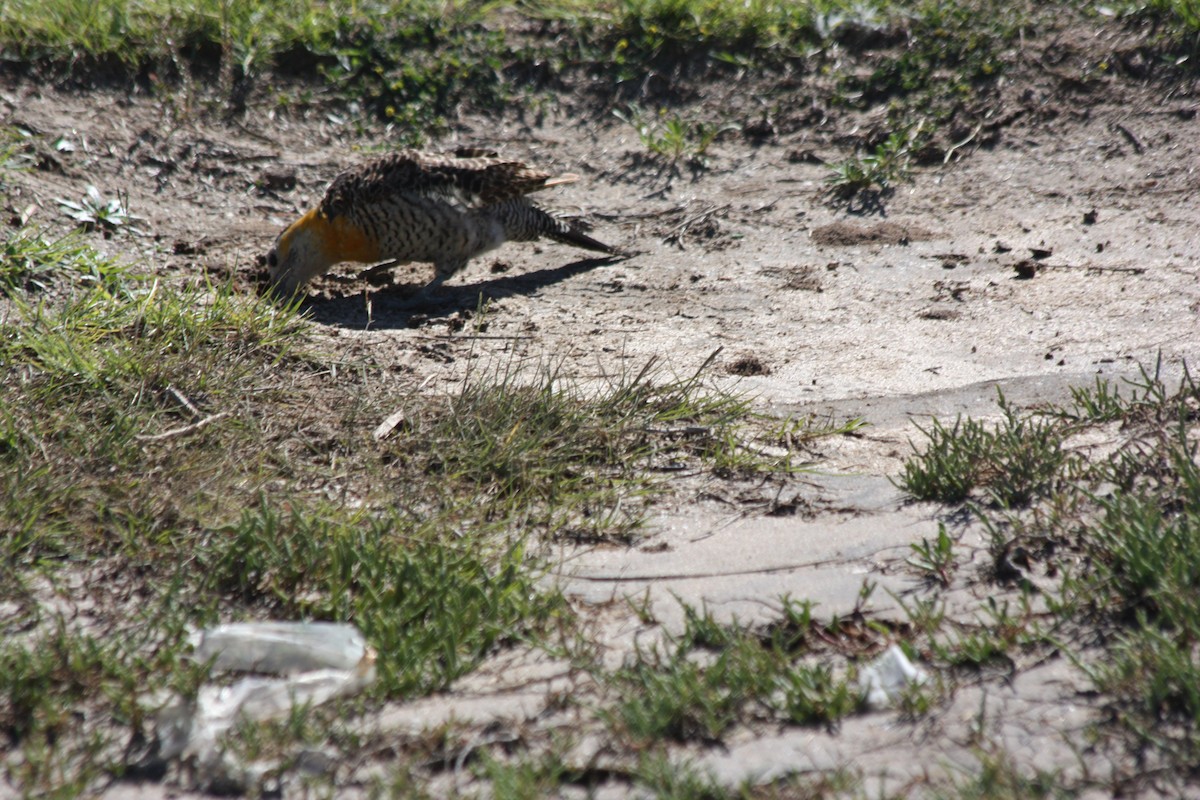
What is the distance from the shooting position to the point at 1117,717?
8.06 ft

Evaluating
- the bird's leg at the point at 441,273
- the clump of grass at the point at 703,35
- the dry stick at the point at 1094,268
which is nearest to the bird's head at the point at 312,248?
the bird's leg at the point at 441,273

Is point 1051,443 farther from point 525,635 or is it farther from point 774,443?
point 525,635

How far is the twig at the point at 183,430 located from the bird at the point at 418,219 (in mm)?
1869

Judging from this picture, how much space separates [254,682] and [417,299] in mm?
3464

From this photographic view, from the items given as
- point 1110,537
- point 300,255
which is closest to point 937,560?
point 1110,537

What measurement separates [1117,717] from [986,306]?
283 centimetres

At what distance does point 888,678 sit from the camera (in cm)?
263

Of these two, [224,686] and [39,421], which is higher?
[39,421]

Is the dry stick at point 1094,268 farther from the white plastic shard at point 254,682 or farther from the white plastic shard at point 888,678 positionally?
the white plastic shard at point 254,682

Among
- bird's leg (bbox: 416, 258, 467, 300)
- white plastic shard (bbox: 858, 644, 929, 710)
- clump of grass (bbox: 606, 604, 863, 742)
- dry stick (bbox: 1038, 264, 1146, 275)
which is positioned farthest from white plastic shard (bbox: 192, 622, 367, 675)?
dry stick (bbox: 1038, 264, 1146, 275)

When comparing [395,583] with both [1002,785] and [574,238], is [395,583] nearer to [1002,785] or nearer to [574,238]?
[1002,785]

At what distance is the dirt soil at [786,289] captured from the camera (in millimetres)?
2721

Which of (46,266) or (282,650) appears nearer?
(282,650)

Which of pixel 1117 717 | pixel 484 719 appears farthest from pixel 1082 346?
pixel 484 719
